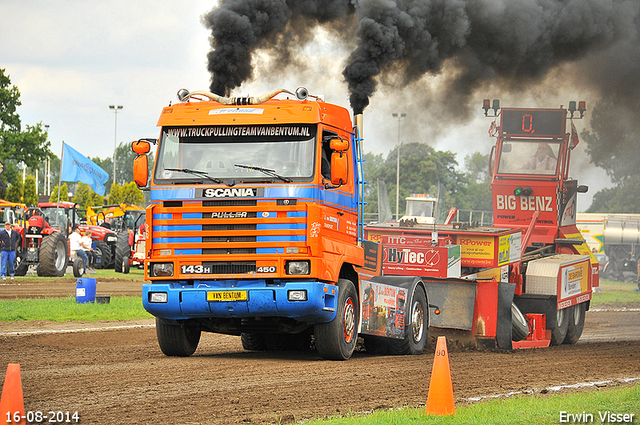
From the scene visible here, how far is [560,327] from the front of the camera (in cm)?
1502

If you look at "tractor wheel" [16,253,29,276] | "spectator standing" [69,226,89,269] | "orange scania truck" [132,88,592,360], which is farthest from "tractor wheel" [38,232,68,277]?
"orange scania truck" [132,88,592,360]

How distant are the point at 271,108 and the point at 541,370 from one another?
4950mm

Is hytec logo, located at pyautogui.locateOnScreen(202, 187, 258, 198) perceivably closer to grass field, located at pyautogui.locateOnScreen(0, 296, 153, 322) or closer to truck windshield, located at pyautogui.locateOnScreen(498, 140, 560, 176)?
grass field, located at pyautogui.locateOnScreen(0, 296, 153, 322)

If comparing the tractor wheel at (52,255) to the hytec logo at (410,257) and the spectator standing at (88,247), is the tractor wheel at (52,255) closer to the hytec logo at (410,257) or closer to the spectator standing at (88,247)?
the spectator standing at (88,247)

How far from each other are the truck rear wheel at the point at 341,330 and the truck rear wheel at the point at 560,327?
5394 mm

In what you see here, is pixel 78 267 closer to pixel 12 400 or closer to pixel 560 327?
pixel 560 327

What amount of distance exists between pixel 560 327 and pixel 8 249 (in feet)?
58.2

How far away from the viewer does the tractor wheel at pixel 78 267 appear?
27.2 meters

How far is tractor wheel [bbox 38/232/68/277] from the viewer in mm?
25873

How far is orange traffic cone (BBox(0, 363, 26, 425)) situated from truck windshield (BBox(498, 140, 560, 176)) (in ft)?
46.5

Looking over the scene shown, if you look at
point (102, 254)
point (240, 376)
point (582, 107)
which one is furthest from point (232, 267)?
point (102, 254)

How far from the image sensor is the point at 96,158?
144250 mm

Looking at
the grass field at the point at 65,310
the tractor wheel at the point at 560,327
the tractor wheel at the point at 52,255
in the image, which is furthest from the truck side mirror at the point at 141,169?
the tractor wheel at the point at 52,255

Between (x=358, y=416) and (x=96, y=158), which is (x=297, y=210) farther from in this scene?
(x=96, y=158)
